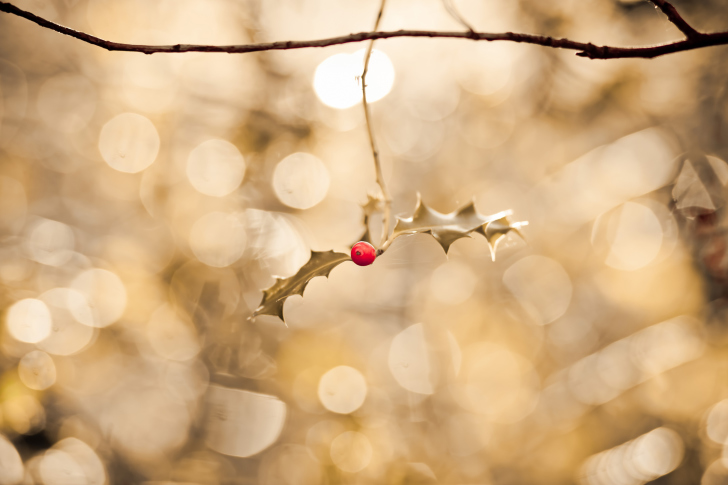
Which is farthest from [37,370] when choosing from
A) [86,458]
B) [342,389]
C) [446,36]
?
[446,36]

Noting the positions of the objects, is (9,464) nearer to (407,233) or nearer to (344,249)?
(344,249)

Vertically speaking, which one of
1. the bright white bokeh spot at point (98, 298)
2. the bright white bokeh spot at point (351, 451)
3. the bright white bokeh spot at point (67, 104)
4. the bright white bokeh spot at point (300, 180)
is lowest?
the bright white bokeh spot at point (351, 451)

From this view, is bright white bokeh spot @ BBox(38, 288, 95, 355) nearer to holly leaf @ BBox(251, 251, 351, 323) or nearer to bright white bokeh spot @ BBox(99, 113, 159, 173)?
bright white bokeh spot @ BBox(99, 113, 159, 173)

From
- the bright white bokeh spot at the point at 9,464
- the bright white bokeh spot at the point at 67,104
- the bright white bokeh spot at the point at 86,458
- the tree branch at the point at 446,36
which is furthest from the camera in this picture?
the bright white bokeh spot at the point at 67,104

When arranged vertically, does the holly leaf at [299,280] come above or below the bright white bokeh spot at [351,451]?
above

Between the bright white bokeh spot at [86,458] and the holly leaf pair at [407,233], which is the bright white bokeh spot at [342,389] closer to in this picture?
the bright white bokeh spot at [86,458]

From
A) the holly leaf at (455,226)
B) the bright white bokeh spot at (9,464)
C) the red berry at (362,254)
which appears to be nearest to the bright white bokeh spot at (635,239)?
the holly leaf at (455,226)
